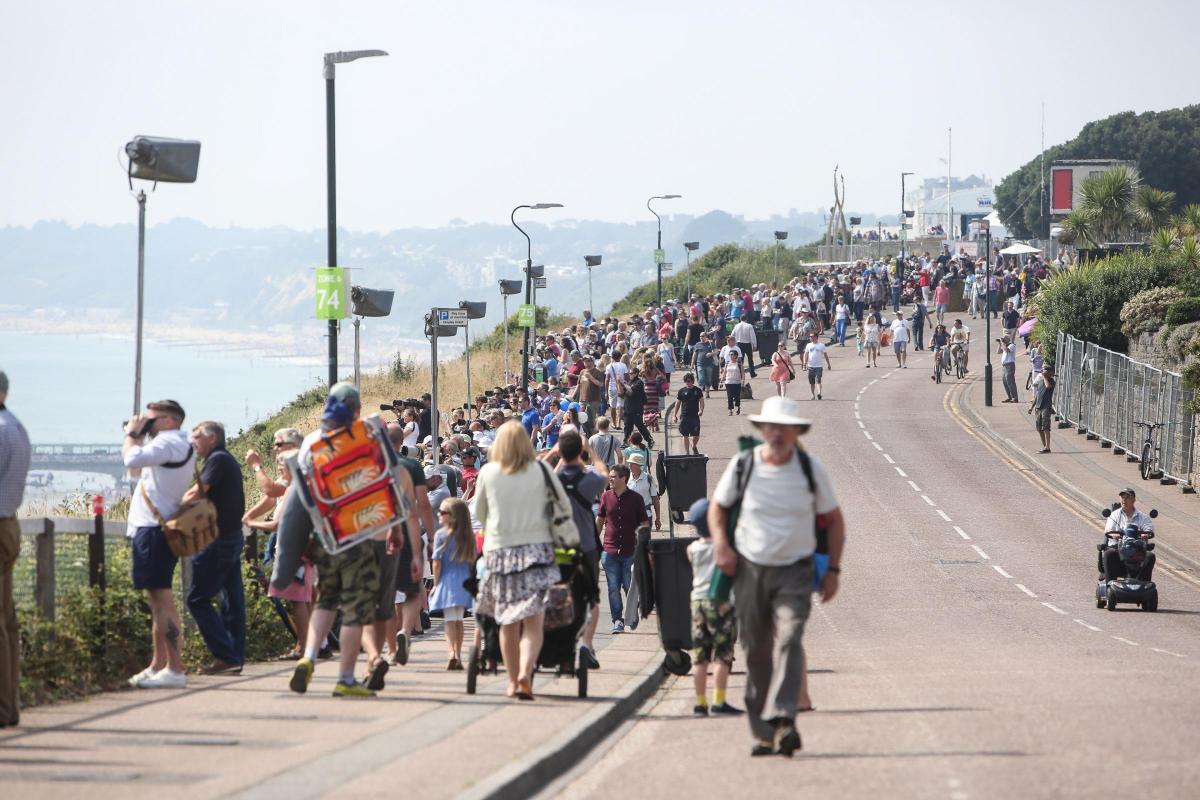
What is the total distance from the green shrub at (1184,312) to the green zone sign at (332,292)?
2519 cm

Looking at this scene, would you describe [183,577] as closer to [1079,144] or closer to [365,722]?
[365,722]

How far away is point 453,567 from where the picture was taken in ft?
43.0

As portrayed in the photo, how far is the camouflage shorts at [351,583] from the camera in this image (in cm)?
1031

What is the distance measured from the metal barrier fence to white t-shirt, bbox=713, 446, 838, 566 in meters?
26.3

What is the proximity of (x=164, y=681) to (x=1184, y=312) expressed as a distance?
33.3 meters

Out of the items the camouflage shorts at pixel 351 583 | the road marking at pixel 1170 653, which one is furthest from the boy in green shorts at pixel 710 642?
the road marking at pixel 1170 653

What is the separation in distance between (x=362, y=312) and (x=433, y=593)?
937 cm

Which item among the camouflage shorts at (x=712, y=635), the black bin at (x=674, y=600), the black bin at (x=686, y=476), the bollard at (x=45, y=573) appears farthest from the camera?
the black bin at (x=686, y=476)

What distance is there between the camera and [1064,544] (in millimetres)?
27531

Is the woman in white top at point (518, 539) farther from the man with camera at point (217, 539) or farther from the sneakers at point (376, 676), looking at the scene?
the man with camera at point (217, 539)

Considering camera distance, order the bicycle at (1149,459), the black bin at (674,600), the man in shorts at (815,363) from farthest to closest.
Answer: the man in shorts at (815,363)
the bicycle at (1149,459)
the black bin at (674,600)

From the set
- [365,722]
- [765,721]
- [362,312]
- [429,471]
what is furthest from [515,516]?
[362,312]

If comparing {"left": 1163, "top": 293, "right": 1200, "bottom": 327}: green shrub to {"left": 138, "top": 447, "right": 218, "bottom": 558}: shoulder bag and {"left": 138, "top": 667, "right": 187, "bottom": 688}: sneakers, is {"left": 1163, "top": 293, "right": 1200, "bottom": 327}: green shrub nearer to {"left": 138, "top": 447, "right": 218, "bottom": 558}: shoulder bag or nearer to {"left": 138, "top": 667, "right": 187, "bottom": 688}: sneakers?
{"left": 138, "top": 447, "right": 218, "bottom": 558}: shoulder bag

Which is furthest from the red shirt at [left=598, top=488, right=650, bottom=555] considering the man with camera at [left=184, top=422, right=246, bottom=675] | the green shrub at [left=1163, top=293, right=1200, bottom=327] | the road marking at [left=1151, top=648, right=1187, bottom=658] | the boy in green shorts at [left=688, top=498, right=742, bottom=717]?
the green shrub at [left=1163, top=293, right=1200, bottom=327]
